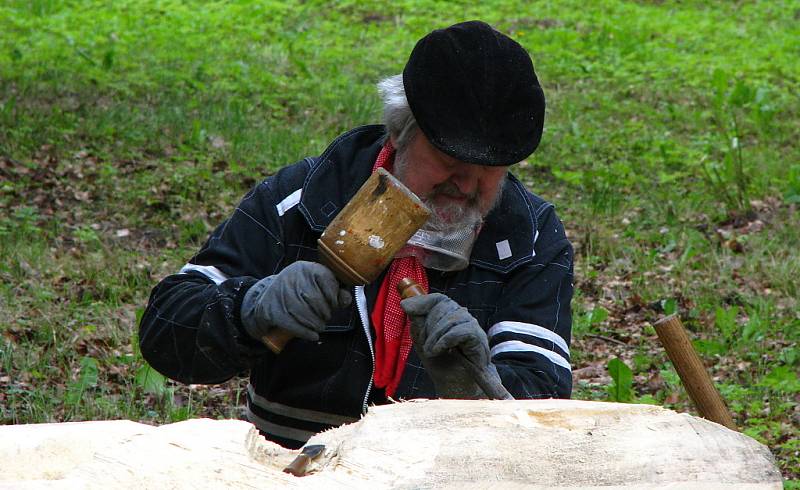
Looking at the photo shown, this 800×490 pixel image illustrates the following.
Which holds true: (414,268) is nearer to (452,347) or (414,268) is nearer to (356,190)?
(356,190)

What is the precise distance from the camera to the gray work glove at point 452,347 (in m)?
2.44

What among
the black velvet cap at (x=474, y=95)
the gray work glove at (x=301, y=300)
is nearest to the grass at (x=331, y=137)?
the gray work glove at (x=301, y=300)

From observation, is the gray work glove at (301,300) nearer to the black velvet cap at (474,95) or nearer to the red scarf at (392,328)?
the red scarf at (392,328)

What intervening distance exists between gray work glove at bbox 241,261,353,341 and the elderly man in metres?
0.08

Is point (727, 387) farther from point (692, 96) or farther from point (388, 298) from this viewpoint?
point (692, 96)

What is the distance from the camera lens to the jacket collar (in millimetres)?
2840

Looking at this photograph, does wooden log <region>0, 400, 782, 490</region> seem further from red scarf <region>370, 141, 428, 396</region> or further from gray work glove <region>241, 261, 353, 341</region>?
red scarf <region>370, 141, 428, 396</region>

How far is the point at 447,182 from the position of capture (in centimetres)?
274

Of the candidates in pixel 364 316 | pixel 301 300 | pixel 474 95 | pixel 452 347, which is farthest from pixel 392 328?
pixel 474 95

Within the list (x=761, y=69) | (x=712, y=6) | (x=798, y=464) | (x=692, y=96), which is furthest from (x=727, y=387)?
(x=712, y=6)

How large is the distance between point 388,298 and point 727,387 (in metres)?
2.18

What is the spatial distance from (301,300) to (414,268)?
0.52m

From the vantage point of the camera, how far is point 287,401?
2.91 metres

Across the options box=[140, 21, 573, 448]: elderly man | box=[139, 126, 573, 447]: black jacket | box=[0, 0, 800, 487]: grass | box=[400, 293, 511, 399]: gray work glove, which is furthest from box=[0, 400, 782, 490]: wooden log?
box=[0, 0, 800, 487]: grass
